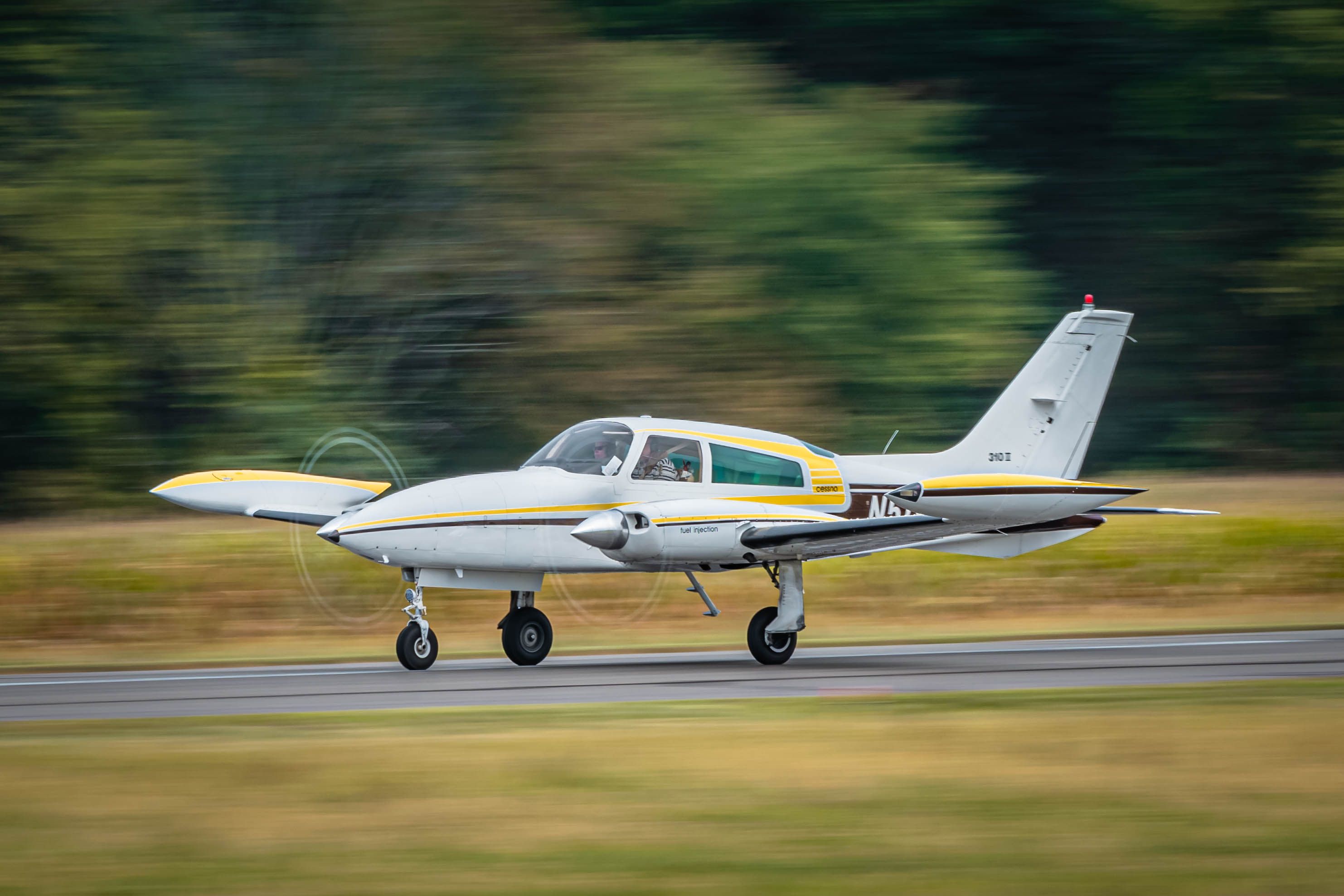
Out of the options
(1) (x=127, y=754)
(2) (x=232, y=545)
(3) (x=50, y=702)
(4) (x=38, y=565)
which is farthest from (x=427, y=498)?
(4) (x=38, y=565)

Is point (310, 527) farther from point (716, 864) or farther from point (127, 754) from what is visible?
point (716, 864)

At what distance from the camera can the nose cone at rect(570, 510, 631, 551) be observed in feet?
42.0

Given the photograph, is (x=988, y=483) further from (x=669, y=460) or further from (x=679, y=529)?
(x=669, y=460)

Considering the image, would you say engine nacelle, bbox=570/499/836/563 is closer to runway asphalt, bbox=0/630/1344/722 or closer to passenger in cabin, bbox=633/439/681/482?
passenger in cabin, bbox=633/439/681/482

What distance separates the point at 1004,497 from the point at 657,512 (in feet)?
10.5

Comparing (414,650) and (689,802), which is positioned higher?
(414,650)

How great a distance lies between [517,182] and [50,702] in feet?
46.6

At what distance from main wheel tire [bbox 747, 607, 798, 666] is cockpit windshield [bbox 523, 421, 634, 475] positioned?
2161 millimetres

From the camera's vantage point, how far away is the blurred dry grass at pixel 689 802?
19.3 ft

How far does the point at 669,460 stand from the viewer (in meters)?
13.6

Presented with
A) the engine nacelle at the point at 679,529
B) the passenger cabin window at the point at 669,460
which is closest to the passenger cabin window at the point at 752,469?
the passenger cabin window at the point at 669,460

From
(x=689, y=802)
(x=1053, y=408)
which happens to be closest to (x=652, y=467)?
(x=1053, y=408)

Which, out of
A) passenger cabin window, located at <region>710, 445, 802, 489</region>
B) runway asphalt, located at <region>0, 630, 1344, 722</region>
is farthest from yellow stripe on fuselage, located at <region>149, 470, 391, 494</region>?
passenger cabin window, located at <region>710, 445, 802, 489</region>

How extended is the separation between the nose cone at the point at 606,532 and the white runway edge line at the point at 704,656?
6.24ft
